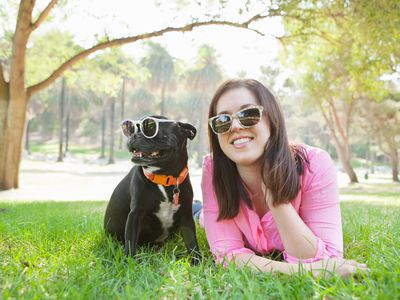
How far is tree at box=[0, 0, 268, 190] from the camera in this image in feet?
35.0

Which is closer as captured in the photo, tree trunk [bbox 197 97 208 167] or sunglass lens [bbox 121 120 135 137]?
sunglass lens [bbox 121 120 135 137]

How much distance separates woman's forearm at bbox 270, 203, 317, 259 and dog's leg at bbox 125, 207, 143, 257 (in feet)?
3.49

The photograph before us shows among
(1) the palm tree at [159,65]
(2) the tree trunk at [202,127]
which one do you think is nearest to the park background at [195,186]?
(2) the tree trunk at [202,127]

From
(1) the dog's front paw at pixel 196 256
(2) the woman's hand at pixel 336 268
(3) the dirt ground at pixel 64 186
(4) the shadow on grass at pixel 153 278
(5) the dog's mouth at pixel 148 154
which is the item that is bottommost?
(3) the dirt ground at pixel 64 186

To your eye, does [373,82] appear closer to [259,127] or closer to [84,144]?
[259,127]

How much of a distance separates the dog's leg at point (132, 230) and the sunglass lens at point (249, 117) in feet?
3.58

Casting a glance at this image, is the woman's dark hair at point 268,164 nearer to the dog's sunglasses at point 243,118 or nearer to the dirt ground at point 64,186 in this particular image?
the dog's sunglasses at point 243,118

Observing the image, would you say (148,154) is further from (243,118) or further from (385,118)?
(385,118)

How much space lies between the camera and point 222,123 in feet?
8.74

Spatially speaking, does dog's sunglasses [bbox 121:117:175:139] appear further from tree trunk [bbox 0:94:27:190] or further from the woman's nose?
tree trunk [bbox 0:94:27:190]

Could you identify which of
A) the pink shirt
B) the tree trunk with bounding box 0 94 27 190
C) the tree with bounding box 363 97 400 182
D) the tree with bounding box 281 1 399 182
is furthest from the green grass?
the tree with bounding box 363 97 400 182

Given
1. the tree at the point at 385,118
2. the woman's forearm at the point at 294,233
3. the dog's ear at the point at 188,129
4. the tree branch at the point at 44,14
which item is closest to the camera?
the woman's forearm at the point at 294,233

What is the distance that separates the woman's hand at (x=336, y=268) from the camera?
75.8 inches

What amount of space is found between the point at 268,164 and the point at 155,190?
3.16 feet
